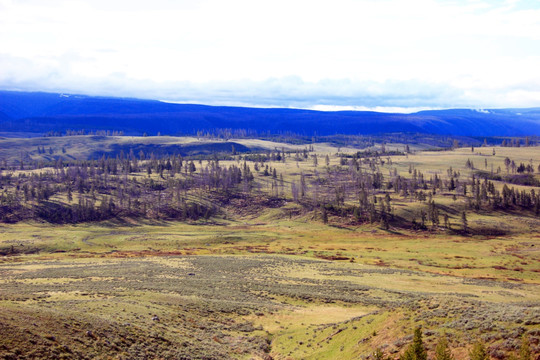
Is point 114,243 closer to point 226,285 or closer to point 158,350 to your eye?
point 226,285

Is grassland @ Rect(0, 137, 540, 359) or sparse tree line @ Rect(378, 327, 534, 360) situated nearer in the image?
sparse tree line @ Rect(378, 327, 534, 360)

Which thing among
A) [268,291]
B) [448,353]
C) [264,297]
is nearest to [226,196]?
[268,291]

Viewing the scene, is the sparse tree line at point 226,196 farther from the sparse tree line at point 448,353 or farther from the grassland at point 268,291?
the sparse tree line at point 448,353

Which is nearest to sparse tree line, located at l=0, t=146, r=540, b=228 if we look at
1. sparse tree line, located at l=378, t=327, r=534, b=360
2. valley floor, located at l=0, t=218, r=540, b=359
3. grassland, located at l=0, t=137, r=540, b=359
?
grassland, located at l=0, t=137, r=540, b=359

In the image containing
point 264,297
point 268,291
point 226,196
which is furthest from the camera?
point 226,196

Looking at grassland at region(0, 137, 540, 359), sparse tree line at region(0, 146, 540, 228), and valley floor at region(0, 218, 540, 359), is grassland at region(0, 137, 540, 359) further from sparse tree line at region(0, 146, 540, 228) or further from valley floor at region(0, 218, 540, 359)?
sparse tree line at region(0, 146, 540, 228)

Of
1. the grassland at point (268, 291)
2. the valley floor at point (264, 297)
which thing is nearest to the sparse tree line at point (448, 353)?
the grassland at point (268, 291)

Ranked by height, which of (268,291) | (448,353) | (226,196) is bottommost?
(226,196)

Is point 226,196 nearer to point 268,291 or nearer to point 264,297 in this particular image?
point 268,291
